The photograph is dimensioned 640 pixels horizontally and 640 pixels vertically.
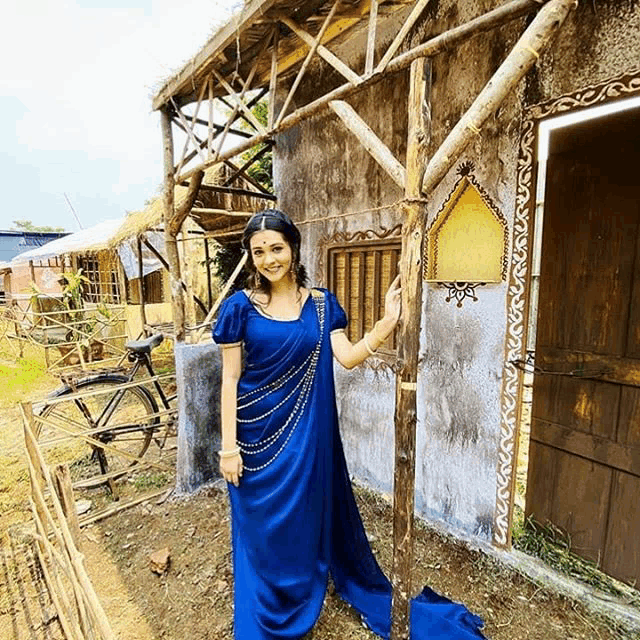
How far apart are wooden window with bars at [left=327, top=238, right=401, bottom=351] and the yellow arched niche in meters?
0.39

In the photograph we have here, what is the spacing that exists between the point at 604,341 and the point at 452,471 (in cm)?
130

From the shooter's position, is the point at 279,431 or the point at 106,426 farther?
the point at 106,426

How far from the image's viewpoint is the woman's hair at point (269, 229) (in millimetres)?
1931

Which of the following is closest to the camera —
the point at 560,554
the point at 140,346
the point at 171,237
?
the point at 560,554

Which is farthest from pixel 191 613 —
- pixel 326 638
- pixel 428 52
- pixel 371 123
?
pixel 371 123

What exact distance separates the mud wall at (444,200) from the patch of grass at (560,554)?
0.32 metres

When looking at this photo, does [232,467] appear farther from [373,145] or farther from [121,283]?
[121,283]

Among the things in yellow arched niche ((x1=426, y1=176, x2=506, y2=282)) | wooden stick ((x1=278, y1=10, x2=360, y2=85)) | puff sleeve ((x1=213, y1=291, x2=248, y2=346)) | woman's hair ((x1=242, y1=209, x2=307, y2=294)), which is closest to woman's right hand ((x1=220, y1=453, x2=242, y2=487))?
puff sleeve ((x1=213, y1=291, x2=248, y2=346))

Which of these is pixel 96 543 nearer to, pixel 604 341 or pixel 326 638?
pixel 326 638

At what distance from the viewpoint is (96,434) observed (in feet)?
12.3

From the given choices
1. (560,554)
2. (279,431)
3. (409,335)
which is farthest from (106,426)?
(560,554)

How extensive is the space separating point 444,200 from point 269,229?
1474mm

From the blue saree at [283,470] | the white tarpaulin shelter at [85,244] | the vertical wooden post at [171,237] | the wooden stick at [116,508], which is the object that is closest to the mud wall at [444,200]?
the blue saree at [283,470]

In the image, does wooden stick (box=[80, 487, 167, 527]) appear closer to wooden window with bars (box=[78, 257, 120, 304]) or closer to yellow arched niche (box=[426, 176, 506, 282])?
yellow arched niche (box=[426, 176, 506, 282])
